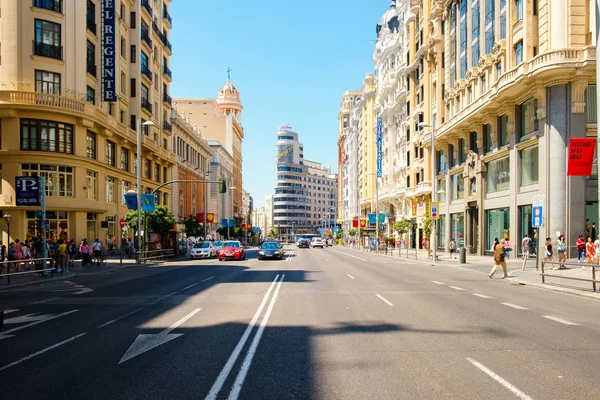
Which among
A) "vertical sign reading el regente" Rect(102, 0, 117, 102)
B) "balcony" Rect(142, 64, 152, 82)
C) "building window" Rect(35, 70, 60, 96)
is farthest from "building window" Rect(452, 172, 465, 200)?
"building window" Rect(35, 70, 60, 96)

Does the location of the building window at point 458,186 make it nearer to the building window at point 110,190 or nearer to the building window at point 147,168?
the building window at point 110,190

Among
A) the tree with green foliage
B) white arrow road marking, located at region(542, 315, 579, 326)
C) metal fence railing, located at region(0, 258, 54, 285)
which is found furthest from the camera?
the tree with green foliage

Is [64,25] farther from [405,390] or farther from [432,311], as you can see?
[405,390]

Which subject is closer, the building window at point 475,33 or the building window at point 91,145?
the building window at point 91,145

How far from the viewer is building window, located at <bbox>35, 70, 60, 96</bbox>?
3541cm

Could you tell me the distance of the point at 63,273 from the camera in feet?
82.9

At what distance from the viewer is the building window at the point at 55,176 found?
3484 centimetres

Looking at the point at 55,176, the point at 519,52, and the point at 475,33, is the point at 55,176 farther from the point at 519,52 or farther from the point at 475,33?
the point at 475,33

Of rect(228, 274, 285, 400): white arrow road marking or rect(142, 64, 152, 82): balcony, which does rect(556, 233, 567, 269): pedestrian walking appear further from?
rect(142, 64, 152, 82): balcony

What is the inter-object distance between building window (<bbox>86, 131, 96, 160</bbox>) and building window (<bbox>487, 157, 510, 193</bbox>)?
30.6m

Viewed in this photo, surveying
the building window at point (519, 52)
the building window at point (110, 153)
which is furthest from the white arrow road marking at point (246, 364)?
the building window at point (110, 153)

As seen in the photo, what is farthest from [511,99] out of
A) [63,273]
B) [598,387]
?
[598,387]

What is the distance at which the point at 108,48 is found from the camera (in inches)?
1641

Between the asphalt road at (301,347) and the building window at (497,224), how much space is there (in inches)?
863
